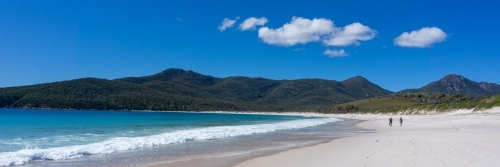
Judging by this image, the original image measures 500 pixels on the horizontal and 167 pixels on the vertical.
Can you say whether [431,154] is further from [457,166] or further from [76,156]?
[76,156]

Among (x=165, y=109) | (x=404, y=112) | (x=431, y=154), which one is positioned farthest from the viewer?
(x=165, y=109)

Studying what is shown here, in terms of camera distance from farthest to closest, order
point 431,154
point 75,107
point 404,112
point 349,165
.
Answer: point 75,107
point 404,112
point 431,154
point 349,165

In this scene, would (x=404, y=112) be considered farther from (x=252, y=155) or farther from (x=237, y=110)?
(x=237, y=110)

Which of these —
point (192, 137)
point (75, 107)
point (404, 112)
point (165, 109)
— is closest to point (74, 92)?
point (75, 107)

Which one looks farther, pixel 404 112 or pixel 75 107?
pixel 75 107

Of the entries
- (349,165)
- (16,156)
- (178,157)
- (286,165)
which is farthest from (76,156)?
(349,165)

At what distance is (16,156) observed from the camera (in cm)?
1369

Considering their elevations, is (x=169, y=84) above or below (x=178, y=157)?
above

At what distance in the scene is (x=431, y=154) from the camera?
1334 centimetres

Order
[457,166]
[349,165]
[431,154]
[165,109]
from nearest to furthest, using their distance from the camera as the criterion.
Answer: [457,166] < [349,165] < [431,154] < [165,109]

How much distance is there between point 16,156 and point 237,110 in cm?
15364

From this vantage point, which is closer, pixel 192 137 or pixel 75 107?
pixel 192 137

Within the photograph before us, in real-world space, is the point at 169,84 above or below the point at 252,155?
above

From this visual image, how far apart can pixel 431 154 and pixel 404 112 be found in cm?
7772
